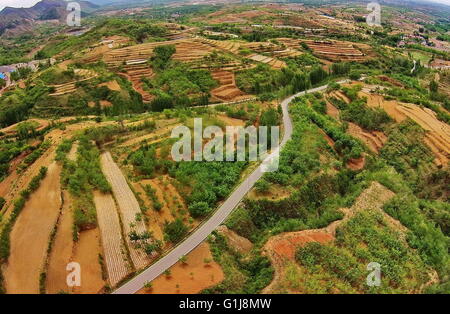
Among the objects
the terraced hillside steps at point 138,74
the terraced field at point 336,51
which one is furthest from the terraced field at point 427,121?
the terraced hillside steps at point 138,74

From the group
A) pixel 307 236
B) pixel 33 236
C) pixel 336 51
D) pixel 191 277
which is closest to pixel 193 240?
pixel 191 277

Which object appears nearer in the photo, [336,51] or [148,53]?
[148,53]

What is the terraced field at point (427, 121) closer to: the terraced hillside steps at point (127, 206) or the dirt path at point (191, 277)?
the dirt path at point (191, 277)

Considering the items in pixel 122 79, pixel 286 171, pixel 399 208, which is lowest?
pixel 399 208

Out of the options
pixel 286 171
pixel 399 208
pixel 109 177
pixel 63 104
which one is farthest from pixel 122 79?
pixel 399 208

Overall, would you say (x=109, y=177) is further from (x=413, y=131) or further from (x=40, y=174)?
(x=413, y=131)

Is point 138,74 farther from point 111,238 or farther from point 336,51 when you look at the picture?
point 336,51

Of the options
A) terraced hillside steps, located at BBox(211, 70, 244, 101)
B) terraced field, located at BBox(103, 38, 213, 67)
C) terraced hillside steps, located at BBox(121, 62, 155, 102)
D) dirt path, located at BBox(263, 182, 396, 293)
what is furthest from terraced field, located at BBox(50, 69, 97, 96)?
dirt path, located at BBox(263, 182, 396, 293)
